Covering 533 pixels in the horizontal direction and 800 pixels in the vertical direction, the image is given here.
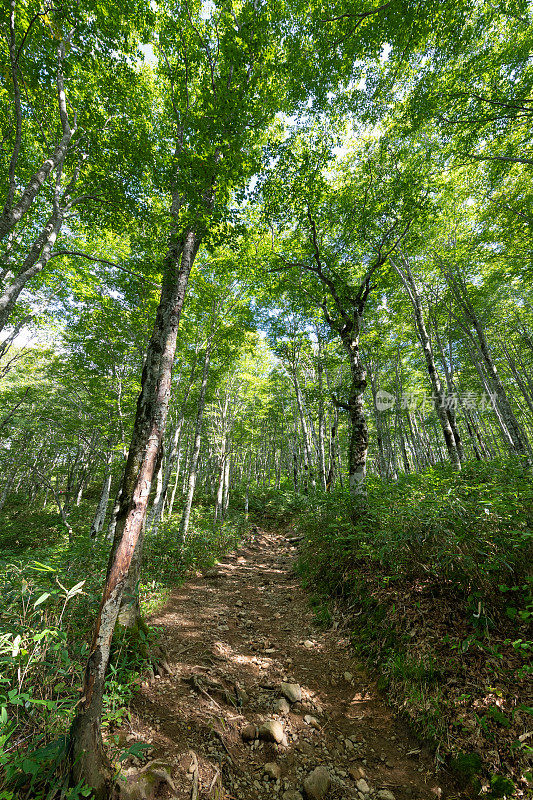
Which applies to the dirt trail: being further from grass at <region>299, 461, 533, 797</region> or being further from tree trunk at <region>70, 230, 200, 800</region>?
tree trunk at <region>70, 230, 200, 800</region>

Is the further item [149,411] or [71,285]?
[71,285]

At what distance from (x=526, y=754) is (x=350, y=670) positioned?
228 centimetres

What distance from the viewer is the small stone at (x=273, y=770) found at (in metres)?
2.79

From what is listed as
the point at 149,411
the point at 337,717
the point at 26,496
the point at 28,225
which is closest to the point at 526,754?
the point at 337,717

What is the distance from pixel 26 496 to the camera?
26.9 metres

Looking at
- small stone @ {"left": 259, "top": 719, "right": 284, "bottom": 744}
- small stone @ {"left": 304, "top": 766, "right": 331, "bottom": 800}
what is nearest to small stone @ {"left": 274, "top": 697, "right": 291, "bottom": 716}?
small stone @ {"left": 259, "top": 719, "right": 284, "bottom": 744}

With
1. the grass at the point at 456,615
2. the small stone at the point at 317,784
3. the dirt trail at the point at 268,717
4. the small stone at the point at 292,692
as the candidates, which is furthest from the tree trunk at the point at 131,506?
the grass at the point at 456,615

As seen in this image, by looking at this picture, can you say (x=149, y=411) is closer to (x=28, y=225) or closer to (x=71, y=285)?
(x=28, y=225)

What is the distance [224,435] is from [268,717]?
11738mm

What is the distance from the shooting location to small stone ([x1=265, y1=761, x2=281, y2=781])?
2.79 m

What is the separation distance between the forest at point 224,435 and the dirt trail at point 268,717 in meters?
0.03

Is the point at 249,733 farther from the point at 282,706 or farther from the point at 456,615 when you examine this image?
the point at 456,615

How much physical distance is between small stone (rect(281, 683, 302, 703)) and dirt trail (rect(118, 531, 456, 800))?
5 centimetres

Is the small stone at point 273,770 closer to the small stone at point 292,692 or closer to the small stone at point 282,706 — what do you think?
the small stone at point 282,706
